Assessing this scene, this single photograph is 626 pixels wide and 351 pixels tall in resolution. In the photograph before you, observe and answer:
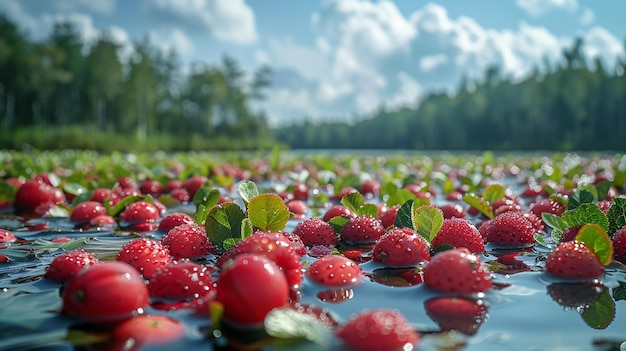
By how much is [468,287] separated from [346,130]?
142154 millimetres

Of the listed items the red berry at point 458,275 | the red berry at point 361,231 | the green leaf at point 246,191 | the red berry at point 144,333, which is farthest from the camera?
the red berry at point 361,231

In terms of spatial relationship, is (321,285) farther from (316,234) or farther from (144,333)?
(316,234)

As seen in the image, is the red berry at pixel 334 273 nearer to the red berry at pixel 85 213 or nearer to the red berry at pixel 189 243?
the red berry at pixel 189 243

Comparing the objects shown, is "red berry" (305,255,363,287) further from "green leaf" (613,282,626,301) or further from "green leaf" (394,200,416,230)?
"green leaf" (613,282,626,301)

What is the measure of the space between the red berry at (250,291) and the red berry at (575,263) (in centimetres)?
142

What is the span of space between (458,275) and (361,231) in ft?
4.10

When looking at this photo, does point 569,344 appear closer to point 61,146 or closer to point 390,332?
point 390,332

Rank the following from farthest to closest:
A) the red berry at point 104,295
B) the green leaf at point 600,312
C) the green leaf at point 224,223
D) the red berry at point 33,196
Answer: the red berry at point 33,196, the green leaf at point 224,223, the green leaf at point 600,312, the red berry at point 104,295

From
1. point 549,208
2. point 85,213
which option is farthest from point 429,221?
point 85,213

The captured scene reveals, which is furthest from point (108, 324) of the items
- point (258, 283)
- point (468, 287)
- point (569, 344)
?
point (569, 344)

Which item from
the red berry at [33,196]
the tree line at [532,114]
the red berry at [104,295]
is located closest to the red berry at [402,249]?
the red berry at [104,295]

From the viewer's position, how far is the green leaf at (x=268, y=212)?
8.64 ft

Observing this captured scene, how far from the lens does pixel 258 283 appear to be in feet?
5.37

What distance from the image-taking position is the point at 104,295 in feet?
5.64
